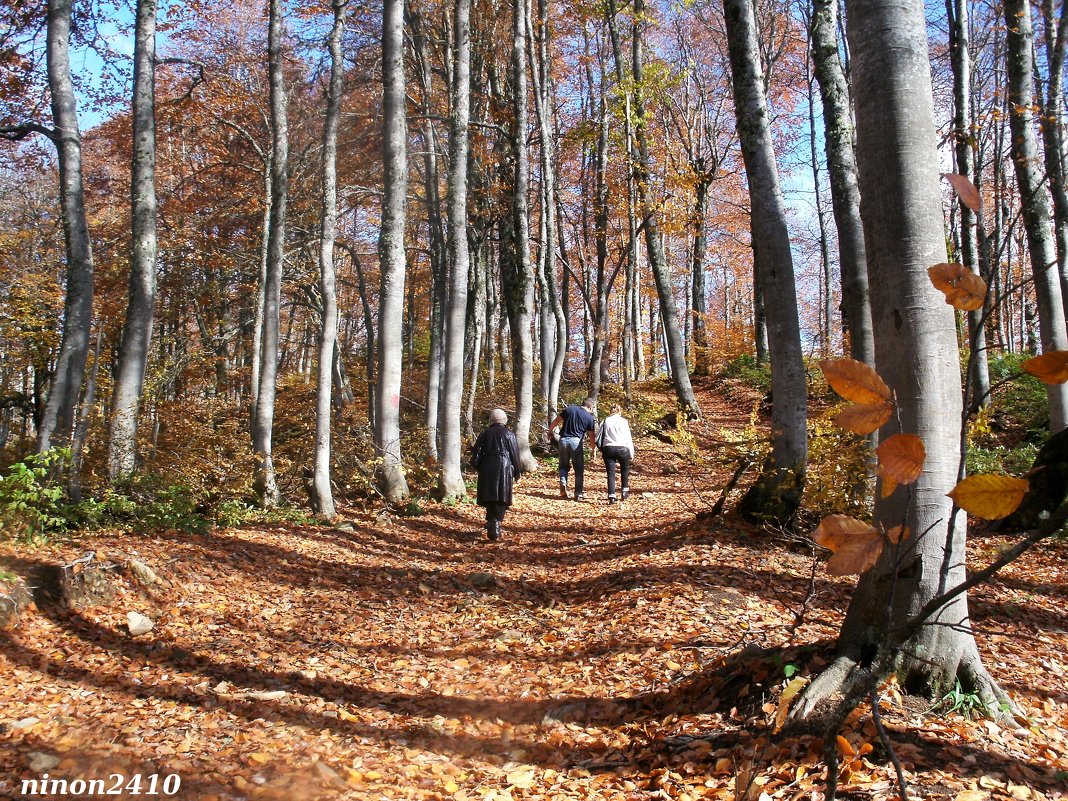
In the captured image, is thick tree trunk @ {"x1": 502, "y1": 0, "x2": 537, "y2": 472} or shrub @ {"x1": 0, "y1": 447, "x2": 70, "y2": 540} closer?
shrub @ {"x1": 0, "y1": 447, "x2": 70, "y2": 540}

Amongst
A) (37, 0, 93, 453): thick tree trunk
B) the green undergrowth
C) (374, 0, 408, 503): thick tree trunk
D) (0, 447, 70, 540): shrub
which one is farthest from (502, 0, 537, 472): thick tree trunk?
(0, 447, 70, 540): shrub

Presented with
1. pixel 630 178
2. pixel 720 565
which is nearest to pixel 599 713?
pixel 720 565

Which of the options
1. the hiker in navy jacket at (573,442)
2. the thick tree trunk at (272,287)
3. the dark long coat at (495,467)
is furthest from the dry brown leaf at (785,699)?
the thick tree trunk at (272,287)

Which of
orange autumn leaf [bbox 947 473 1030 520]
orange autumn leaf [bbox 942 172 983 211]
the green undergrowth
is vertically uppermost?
orange autumn leaf [bbox 942 172 983 211]

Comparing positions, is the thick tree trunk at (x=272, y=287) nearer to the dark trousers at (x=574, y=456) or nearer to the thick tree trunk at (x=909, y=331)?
the dark trousers at (x=574, y=456)

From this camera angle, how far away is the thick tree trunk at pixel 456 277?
11.6 metres

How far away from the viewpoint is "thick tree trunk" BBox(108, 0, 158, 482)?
8.68 m

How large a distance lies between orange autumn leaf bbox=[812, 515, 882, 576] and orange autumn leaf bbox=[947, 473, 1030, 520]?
222 mm

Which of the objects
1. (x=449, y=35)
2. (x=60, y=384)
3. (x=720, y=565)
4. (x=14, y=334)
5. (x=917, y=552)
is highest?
(x=449, y=35)

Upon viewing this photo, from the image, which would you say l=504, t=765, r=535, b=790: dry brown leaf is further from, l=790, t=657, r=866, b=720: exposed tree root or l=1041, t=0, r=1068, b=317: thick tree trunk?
l=1041, t=0, r=1068, b=317: thick tree trunk

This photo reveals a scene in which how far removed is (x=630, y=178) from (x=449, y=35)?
21.2 ft

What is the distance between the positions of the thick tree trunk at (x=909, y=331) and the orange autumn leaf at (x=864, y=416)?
6.05 feet

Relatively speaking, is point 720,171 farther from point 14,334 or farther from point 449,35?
point 14,334

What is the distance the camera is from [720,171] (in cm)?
2772
